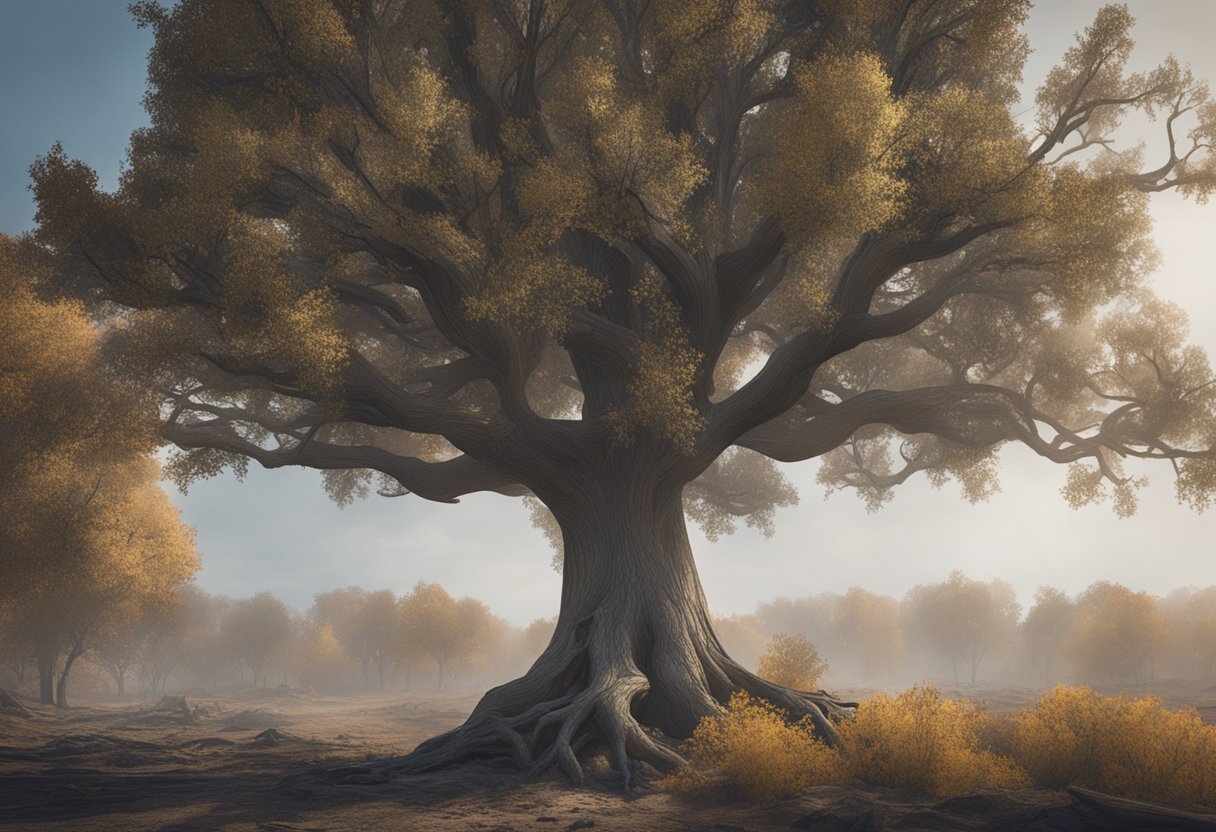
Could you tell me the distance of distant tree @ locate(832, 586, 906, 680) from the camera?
96.2 meters

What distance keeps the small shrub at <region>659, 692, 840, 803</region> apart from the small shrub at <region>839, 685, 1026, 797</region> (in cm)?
56

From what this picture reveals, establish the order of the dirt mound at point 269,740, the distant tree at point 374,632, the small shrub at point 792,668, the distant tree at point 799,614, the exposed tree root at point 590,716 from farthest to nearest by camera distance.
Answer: the distant tree at point 799,614 → the distant tree at point 374,632 → the small shrub at point 792,668 → the dirt mound at point 269,740 → the exposed tree root at point 590,716

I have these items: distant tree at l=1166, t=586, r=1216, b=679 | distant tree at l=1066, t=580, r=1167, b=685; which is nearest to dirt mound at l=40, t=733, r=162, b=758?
distant tree at l=1066, t=580, r=1167, b=685

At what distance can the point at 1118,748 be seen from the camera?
38.8 feet

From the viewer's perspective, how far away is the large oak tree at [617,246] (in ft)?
47.2

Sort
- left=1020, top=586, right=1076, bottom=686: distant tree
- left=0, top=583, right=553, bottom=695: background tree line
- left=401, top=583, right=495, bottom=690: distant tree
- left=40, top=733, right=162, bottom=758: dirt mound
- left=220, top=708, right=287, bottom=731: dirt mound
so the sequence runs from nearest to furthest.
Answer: left=40, top=733, right=162, bottom=758: dirt mound < left=220, top=708, right=287, bottom=731: dirt mound < left=0, top=583, right=553, bottom=695: background tree line < left=401, top=583, right=495, bottom=690: distant tree < left=1020, top=586, right=1076, bottom=686: distant tree

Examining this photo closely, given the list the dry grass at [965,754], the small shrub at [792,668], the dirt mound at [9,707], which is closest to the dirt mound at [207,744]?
the dry grass at [965,754]

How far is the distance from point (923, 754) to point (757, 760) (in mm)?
2707

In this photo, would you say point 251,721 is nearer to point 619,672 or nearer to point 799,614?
point 619,672

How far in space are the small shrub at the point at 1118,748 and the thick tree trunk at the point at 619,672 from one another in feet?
12.5

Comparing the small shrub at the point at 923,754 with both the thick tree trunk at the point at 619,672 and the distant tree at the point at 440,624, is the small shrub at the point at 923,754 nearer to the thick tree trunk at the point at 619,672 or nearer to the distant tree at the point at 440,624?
the thick tree trunk at the point at 619,672

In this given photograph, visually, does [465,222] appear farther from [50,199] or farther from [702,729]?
[702,729]

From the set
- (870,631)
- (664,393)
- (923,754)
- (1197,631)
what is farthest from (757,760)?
(870,631)

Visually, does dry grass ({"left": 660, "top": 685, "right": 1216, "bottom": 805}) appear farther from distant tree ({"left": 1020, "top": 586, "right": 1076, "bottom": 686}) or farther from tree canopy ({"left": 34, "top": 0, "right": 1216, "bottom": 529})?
distant tree ({"left": 1020, "top": 586, "right": 1076, "bottom": 686})
